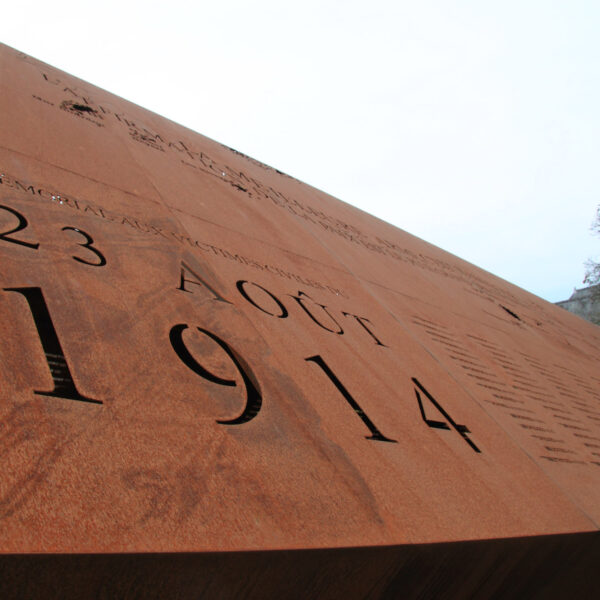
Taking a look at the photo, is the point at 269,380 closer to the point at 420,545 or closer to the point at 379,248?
the point at 420,545

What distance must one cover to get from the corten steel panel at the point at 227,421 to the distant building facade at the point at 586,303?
10.8 metres

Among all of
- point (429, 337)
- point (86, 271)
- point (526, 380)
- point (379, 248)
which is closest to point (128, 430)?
point (86, 271)

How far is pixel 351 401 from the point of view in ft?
5.03

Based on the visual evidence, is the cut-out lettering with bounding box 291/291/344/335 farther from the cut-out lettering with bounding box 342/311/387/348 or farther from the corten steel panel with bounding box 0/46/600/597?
the cut-out lettering with bounding box 342/311/387/348

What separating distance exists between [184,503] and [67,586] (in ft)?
0.67

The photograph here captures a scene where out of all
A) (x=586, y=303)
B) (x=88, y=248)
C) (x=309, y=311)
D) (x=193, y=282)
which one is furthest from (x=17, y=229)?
(x=586, y=303)

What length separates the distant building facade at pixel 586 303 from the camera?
12.2 metres

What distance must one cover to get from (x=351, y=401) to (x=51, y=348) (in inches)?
32.6

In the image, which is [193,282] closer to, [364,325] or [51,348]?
[51,348]

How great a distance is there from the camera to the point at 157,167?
9.04 ft

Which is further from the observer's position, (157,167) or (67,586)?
(157,167)

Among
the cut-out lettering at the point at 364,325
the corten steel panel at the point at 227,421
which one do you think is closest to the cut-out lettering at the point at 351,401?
the corten steel panel at the point at 227,421

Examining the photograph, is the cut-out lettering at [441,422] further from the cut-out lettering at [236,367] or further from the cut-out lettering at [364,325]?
the cut-out lettering at [236,367]

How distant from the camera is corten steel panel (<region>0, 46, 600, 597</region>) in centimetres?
82
